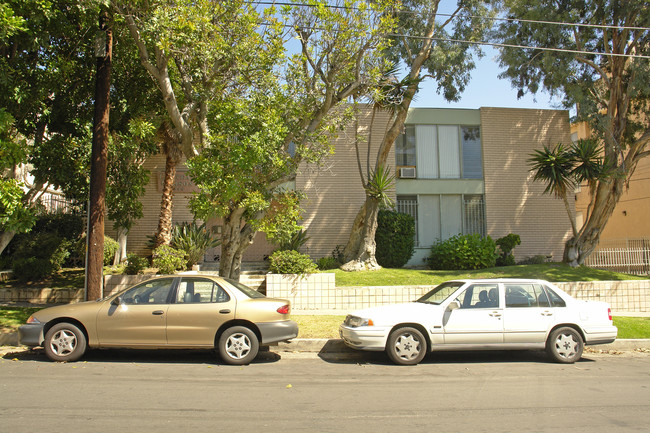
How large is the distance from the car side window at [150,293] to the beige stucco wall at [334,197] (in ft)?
32.8

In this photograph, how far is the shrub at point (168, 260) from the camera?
1359 centimetres

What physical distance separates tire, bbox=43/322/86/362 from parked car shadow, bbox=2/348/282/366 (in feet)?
0.85

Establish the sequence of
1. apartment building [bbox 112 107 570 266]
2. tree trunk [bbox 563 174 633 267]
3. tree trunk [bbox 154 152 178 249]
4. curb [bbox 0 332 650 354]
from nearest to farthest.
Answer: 1. curb [bbox 0 332 650 354]
2. tree trunk [bbox 154 152 178 249]
3. tree trunk [bbox 563 174 633 267]
4. apartment building [bbox 112 107 570 266]

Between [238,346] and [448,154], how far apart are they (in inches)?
552

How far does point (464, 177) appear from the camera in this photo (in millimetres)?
19484

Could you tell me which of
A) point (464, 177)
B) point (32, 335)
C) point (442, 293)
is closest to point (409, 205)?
point (464, 177)

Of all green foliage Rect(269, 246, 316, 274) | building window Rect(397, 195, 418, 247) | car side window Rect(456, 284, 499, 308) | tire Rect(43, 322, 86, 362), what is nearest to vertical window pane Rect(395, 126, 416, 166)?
building window Rect(397, 195, 418, 247)

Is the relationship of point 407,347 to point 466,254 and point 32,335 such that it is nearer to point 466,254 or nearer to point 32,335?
point 32,335

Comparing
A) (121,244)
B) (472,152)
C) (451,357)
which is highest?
(472,152)

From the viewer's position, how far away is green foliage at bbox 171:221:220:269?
1503cm

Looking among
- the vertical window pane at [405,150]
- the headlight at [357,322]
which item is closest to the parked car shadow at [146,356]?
the headlight at [357,322]

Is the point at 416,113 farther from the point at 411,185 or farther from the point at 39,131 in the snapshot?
the point at 39,131

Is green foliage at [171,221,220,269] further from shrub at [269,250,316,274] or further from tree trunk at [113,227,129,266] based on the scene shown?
shrub at [269,250,316,274]

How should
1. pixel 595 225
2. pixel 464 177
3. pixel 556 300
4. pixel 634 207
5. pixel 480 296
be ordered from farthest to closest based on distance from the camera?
pixel 634 207 → pixel 464 177 → pixel 595 225 → pixel 556 300 → pixel 480 296
